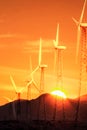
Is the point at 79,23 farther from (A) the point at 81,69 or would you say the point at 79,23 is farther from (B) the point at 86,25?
(A) the point at 81,69

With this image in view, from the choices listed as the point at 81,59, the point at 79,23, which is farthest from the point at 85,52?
the point at 79,23

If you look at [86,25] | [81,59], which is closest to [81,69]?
[81,59]

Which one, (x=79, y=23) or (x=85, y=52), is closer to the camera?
(x=85, y=52)

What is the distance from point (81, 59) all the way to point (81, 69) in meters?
3.79

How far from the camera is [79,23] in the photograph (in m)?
183

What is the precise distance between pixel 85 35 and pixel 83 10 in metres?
12.5

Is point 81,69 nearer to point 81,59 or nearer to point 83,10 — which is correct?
point 81,59

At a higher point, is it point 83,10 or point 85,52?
Result: point 83,10

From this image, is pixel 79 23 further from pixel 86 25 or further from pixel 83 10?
pixel 83 10

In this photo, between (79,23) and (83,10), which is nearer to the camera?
(83,10)

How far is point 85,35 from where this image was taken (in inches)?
6762

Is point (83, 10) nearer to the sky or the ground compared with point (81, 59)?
nearer to the sky

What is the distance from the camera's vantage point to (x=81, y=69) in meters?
172

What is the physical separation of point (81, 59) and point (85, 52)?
9.64ft
